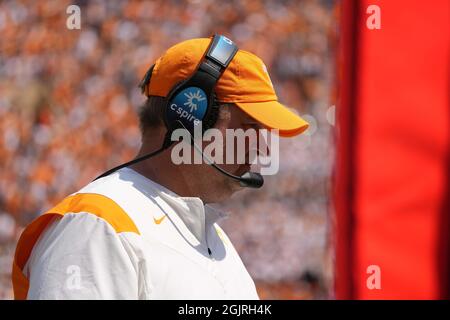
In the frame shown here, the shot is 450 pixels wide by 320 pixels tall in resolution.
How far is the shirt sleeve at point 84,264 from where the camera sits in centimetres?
143

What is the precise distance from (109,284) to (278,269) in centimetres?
272

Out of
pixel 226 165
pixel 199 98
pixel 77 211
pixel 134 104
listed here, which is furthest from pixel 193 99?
pixel 134 104

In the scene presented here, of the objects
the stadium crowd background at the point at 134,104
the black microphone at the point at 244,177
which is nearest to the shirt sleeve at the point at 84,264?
the black microphone at the point at 244,177

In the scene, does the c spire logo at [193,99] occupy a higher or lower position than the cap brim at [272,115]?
higher

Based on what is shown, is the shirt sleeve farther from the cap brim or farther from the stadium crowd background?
the stadium crowd background

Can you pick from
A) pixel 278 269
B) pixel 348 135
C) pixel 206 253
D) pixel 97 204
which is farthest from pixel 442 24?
pixel 278 269

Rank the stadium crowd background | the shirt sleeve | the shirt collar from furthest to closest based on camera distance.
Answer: the stadium crowd background
the shirt collar
the shirt sleeve

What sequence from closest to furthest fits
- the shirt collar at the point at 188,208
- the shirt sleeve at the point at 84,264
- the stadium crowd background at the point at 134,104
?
1. the shirt sleeve at the point at 84,264
2. the shirt collar at the point at 188,208
3. the stadium crowd background at the point at 134,104

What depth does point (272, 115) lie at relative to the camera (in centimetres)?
178

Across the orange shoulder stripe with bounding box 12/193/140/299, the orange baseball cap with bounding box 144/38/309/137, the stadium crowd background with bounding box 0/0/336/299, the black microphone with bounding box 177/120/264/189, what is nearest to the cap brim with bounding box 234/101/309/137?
the orange baseball cap with bounding box 144/38/309/137

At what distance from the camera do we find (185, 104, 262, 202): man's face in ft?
5.77

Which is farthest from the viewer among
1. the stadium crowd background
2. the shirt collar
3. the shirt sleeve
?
the stadium crowd background

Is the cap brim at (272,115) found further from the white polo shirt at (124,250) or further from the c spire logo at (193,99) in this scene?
the white polo shirt at (124,250)

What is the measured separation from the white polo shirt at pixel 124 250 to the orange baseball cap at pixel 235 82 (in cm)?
21
